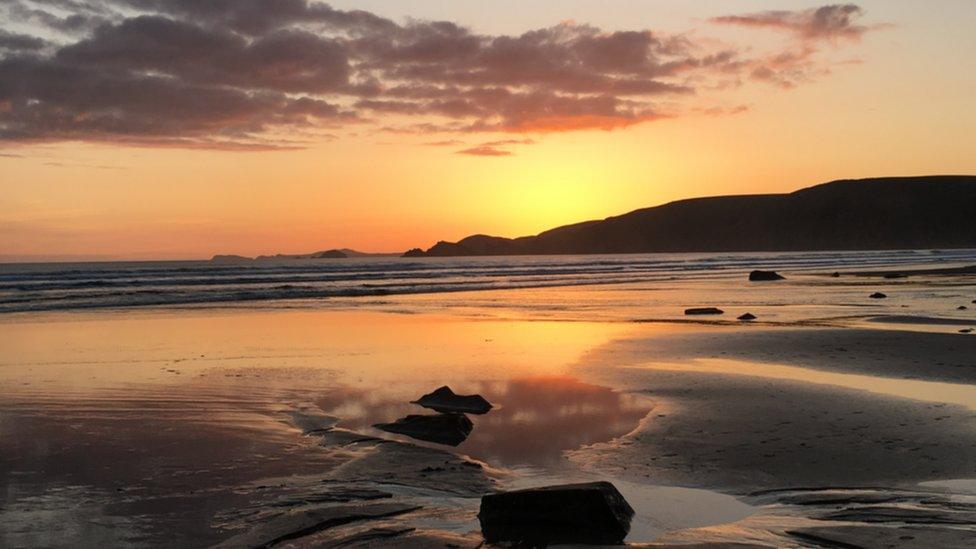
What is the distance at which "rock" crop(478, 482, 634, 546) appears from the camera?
606 cm

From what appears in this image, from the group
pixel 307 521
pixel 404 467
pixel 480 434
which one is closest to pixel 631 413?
pixel 480 434

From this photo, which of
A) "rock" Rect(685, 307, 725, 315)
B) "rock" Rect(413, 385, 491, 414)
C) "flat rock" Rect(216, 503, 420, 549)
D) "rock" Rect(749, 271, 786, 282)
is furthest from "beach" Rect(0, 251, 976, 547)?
"rock" Rect(749, 271, 786, 282)

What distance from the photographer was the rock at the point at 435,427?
9.70m

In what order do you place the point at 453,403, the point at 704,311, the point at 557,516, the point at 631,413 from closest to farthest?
the point at 557,516 < the point at 631,413 < the point at 453,403 < the point at 704,311

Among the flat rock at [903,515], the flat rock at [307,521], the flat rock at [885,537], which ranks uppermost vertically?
the flat rock at [307,521]

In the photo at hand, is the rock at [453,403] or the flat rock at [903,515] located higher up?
the rock at [453,403]

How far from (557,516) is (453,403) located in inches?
211

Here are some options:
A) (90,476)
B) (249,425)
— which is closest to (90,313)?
(249,425)

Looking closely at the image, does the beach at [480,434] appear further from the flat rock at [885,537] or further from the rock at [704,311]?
the rock at [704,311]

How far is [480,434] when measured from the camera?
9930mm

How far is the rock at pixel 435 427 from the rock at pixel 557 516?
10.8ft

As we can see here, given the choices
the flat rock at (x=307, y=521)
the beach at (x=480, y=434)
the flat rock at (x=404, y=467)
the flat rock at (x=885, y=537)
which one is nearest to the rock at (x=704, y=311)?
the beach at (x=480, y=434)

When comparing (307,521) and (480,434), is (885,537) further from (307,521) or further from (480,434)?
(480,434)

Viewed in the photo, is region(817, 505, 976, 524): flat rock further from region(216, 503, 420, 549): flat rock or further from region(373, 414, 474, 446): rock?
region(373, 414, 474, 446): rock
